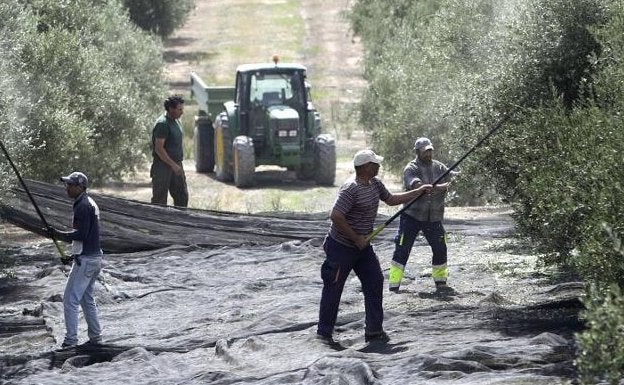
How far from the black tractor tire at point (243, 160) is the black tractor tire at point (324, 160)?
1.25 meters

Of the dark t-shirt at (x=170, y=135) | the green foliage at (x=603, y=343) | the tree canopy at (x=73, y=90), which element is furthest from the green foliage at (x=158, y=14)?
the green foliage at (x=603, y=343)

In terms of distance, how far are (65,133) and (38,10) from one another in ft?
16.4

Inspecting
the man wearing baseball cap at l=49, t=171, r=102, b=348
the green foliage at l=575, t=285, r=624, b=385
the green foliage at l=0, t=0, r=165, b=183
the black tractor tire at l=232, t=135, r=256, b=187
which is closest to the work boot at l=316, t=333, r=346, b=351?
the man wearing baseball cap at l=49, t=171, r=102, b=348

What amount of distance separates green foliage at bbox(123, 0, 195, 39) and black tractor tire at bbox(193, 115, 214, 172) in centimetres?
2071

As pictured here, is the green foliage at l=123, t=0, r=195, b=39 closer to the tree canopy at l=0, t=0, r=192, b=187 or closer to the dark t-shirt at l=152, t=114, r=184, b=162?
the tree canopy at l=0, t=0, r=192, b=187

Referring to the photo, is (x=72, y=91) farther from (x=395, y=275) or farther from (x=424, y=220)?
(x=424, y=220)

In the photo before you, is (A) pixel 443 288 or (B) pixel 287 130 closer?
(A) pixel 443 288

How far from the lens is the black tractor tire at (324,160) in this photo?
26.2 meters

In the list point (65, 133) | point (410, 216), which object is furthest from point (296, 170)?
point (410, 216)

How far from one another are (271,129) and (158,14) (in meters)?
Answer: 26.3

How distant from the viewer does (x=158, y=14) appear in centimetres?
5147

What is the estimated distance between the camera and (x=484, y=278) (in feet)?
47.1

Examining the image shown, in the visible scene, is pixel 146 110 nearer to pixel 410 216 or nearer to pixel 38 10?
pixel 38 10

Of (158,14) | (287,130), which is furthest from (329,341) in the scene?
(158,14)
